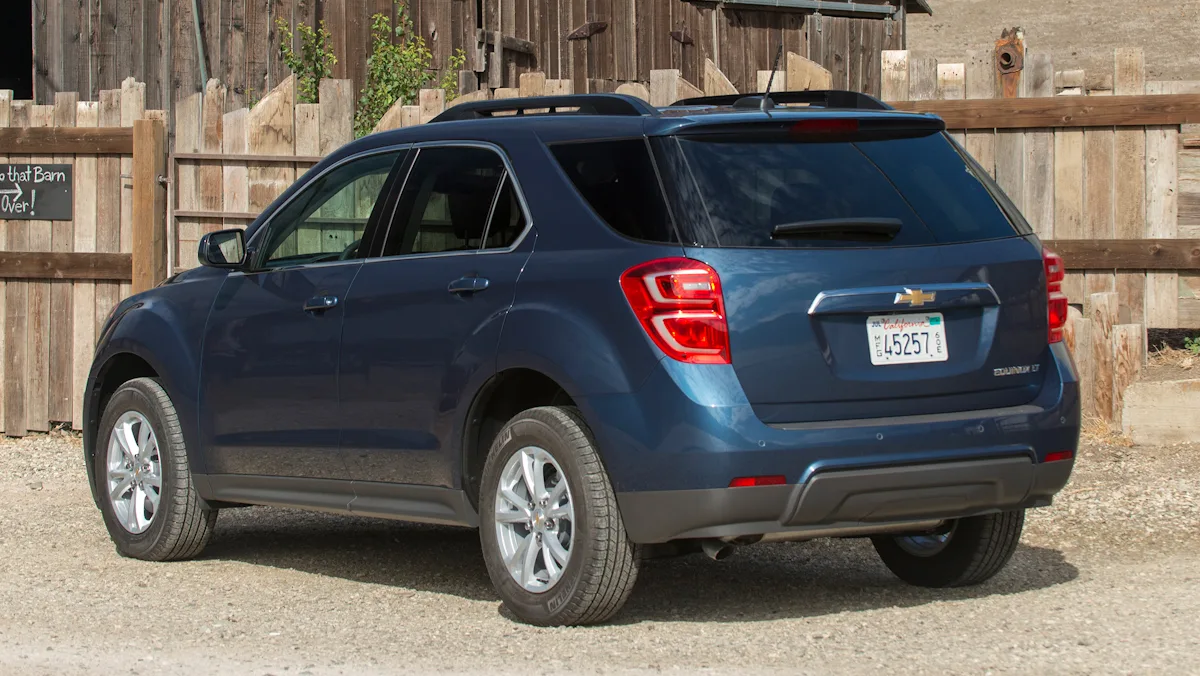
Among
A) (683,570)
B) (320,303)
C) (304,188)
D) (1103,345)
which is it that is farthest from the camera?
(1103,345)

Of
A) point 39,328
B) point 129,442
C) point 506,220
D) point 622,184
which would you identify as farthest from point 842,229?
point 39,328

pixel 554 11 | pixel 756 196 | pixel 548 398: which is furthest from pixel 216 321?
pixel 554 11

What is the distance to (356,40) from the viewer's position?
16.3 metres

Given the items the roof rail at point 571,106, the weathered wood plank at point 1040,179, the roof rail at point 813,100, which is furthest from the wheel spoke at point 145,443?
the weathered wood plank at point 1040,179

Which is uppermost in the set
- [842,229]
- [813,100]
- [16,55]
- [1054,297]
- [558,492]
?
[16,55]

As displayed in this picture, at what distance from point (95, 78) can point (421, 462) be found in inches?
424

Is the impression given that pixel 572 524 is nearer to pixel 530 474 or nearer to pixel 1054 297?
pixel 530 474

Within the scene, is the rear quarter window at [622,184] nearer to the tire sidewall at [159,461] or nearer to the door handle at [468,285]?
the door handle at [468,285]

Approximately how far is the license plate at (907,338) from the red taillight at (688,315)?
522mm

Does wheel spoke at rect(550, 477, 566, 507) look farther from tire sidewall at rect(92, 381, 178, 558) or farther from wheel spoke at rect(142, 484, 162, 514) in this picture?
wheel spoke at rect(142, 484, 162, 514)

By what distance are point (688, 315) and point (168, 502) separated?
3144 millimetres

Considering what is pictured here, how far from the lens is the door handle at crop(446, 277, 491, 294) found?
241 inches

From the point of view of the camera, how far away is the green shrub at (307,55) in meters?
15.5

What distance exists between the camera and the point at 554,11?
1791cm
